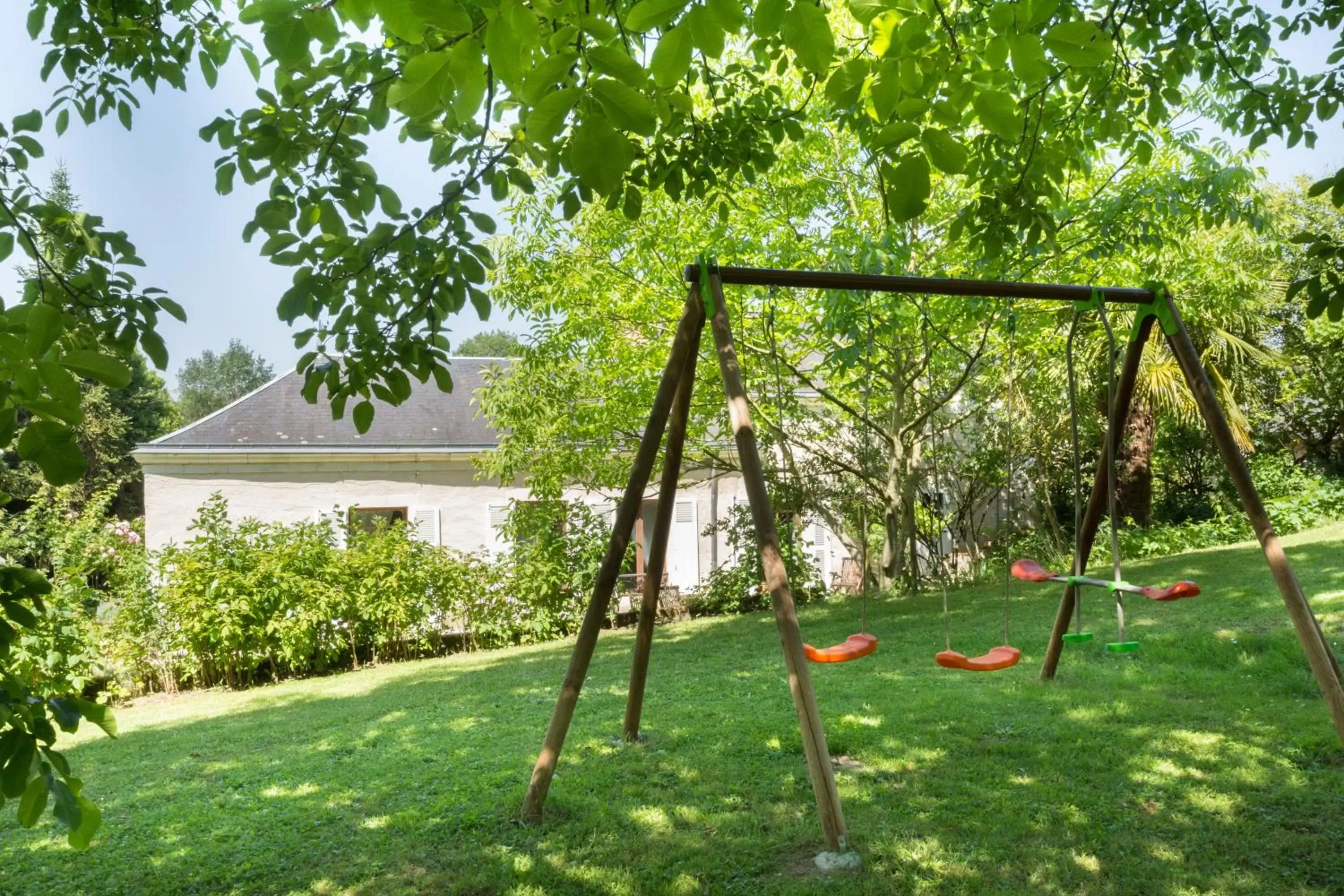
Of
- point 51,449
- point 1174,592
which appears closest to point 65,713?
point 51,449

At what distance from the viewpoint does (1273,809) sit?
3.64 meters

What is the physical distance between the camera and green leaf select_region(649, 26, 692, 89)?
1.52m

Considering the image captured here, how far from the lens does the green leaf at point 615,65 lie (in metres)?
1.40

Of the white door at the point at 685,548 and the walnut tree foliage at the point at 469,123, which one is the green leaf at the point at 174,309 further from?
the white door at the point at 685,548

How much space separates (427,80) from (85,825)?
5.41 feet

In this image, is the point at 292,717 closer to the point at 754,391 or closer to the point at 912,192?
the point at 754,391

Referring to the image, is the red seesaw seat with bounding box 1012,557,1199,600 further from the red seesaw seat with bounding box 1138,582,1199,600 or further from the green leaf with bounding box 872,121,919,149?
the green leaf with bounding box 872,121,919,149

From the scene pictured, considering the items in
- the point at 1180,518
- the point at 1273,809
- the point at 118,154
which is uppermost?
the point at 118,154

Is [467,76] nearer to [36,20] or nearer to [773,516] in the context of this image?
[773,516]

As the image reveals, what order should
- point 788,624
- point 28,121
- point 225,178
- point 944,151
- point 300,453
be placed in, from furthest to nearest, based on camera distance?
point 300,453 < point 225,178 < point 28,121 < point 788,624 < point 944,151

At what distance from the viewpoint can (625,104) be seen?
4.66 feet

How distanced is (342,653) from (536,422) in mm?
3292

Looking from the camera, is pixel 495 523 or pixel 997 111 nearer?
pixel 997 111

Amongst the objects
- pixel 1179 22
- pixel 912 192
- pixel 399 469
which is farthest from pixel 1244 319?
pixel 912 192
